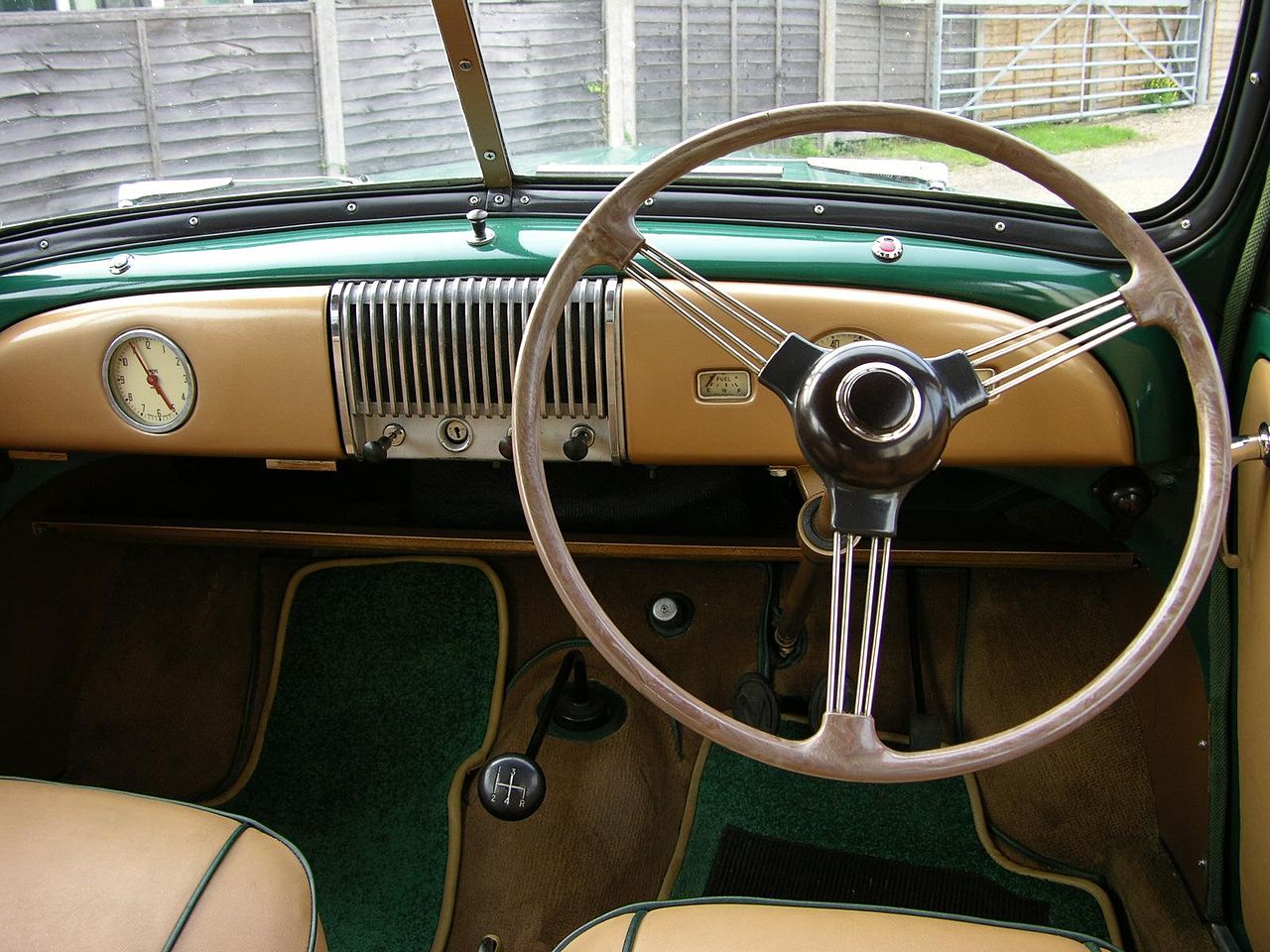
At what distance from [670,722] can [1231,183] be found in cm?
143

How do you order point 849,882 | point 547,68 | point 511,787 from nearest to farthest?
point 547,68
point 511,787
point 849,882

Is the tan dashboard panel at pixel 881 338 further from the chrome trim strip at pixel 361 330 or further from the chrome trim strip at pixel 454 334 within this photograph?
the chrome trim strip at pixel 361 330

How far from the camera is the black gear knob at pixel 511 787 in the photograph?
6.06ft

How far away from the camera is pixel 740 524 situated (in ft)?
7.06

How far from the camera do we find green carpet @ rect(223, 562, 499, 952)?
2.07 m

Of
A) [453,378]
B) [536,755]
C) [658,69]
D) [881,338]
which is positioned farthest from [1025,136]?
[536,755]

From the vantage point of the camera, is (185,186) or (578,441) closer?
(578,441)

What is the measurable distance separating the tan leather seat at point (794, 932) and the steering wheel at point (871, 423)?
0.24 m

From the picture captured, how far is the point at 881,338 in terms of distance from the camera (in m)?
1.63

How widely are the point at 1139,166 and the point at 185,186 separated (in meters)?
1.64

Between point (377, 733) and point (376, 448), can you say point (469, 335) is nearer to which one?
point (376, 448)

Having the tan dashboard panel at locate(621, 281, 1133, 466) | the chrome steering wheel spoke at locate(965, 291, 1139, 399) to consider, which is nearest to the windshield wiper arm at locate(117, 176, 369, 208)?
the tan dashboard panel at locate(621, 281, 1133, 466)

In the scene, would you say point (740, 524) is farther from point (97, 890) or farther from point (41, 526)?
point (41, 526)

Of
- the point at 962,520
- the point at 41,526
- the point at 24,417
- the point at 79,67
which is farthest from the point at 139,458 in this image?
the point at 962,520
